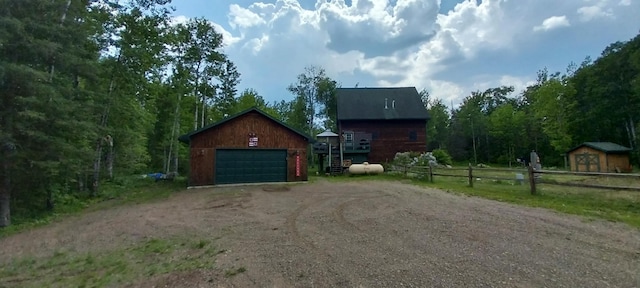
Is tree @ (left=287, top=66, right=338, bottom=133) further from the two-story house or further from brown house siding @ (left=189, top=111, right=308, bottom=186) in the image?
brown house siding @ (left=189, top=111, right=308, bottom=186)

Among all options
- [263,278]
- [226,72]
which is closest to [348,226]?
[263,278]

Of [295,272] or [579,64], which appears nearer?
[295,272]

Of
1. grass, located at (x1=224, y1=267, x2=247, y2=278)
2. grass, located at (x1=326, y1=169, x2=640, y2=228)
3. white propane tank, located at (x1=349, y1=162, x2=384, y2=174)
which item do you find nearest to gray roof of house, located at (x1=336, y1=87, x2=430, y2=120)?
white propane tank, located at (x1=349, y1=162, x2=384, y2=174)

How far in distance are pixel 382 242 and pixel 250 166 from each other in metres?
12.3

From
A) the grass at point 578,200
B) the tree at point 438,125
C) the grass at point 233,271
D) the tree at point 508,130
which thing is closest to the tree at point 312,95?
the tree at point 438,125

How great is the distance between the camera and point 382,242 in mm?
5039

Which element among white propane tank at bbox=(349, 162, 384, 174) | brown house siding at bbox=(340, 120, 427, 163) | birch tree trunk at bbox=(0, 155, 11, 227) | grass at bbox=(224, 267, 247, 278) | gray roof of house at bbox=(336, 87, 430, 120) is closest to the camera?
grass at bbox=(224, 267, 247, 278)

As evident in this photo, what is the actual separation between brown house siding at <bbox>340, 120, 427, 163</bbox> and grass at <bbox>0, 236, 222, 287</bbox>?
77.7ft

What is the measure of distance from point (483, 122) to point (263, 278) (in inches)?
1922

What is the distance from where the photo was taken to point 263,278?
149 inches

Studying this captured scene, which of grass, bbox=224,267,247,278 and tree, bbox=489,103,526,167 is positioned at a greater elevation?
tree, bbox=489,103,526,167

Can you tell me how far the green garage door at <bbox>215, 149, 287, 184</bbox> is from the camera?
1586 cm

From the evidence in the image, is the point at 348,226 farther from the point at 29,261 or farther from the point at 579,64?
the point at 579,64

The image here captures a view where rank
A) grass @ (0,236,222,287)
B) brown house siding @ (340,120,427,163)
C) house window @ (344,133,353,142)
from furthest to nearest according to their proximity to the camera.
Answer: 1. house window @ (344,133,353,142)
2. brown house siding @ (340,120,427,163)
3. grass @ (0,236,222,287)
